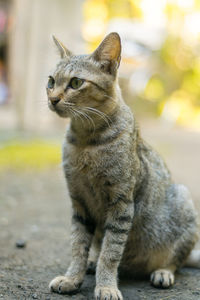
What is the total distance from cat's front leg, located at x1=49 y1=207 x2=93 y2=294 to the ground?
0.20 feet

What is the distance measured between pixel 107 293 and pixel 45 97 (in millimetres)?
5253

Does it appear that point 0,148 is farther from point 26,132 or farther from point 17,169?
point 26,132

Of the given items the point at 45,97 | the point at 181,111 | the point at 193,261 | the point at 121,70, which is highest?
the point at 121,70

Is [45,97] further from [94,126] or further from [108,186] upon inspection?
[108,186]

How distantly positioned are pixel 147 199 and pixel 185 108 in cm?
1026

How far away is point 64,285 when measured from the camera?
287 cm

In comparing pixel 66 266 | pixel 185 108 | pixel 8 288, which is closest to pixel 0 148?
pixel 66 266

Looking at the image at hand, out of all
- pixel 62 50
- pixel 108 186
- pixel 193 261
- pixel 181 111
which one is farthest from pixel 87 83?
pixel 181 111

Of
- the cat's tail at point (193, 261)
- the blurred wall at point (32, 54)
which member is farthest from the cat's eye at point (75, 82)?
the blurred wall at point (32, 54)

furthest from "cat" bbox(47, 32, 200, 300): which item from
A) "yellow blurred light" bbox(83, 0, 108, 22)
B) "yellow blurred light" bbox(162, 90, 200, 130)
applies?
"yellow blurred light" bbox(83, 0, 108, 22)

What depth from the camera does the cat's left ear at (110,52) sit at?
2.88 metres

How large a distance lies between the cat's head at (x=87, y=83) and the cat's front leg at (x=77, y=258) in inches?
29.2

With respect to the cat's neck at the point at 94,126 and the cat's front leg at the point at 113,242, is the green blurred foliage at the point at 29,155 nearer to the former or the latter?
the cat's neck at the point at 94,126

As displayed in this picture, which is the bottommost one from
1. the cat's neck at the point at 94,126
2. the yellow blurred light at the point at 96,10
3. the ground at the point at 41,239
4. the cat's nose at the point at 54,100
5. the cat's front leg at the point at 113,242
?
the ground at the point at 41,239
